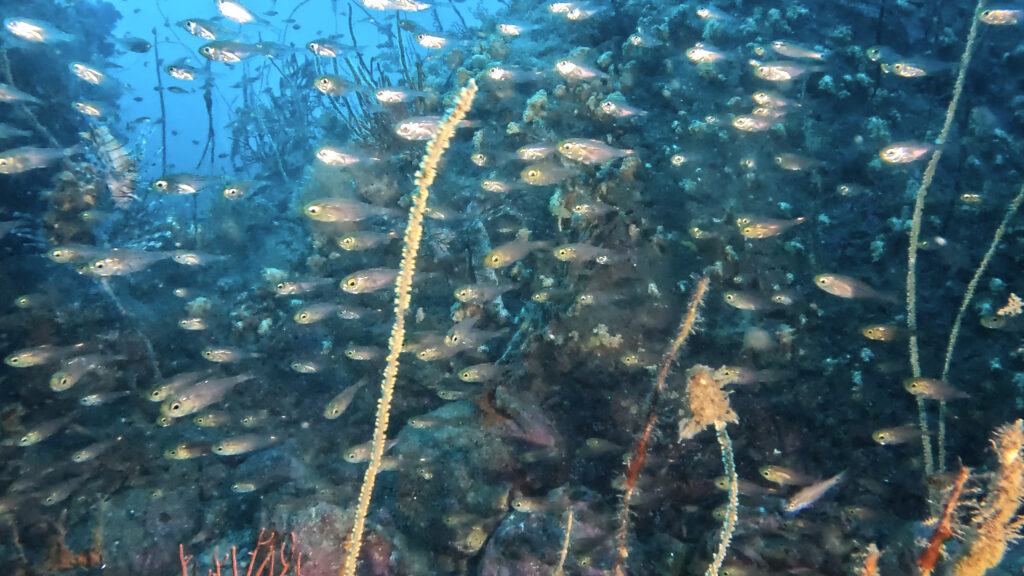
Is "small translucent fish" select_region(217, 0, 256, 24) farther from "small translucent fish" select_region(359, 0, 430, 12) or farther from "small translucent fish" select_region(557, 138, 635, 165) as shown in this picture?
"small translucent fish" select_region(557, 138, 635, 165)

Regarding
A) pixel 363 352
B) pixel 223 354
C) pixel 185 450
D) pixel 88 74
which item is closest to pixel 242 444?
pixel 185 450

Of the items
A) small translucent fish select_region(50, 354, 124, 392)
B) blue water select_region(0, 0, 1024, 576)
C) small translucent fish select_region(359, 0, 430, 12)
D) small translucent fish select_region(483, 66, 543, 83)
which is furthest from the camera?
small translucent fish select_region(359, 0, 430, 12)

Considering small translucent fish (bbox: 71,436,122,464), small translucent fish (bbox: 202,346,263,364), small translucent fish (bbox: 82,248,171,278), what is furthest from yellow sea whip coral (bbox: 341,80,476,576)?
small translucent fish (bbox: 82,248,171,278)

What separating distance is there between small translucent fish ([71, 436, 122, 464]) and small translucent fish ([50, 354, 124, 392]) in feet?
2.60

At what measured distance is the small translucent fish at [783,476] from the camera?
14.2ft

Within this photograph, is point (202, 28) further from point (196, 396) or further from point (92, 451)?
point (92, 451)

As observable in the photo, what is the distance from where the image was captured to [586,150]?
225 inches

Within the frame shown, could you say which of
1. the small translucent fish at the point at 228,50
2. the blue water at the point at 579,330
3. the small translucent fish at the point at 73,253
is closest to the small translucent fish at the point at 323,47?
the small translucent fish at the point at 228,50

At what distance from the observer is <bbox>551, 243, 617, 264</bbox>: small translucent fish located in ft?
18.2

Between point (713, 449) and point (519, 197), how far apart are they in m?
4.25

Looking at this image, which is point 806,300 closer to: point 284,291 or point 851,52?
point 851,52

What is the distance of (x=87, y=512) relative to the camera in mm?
5688

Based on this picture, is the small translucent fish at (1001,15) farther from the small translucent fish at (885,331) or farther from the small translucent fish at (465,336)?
the small translucent fish at (465,336)

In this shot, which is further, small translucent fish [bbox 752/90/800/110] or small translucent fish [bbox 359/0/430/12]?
small translucent fish [bbox 359/0/430/12]
